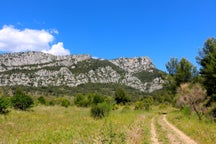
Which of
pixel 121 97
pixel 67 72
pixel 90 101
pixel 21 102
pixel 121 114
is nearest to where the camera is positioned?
pixel 121 114

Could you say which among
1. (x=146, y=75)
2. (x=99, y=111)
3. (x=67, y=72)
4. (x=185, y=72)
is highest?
(x=67, y=72)

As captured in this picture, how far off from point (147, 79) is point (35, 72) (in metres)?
72.9

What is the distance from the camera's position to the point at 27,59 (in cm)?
19712

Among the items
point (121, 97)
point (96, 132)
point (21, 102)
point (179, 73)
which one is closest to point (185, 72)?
point (179, 73)

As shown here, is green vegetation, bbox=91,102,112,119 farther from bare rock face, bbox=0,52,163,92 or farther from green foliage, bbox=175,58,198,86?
bare rock face, bbox=0,52,163,92

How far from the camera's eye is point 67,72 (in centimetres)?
17850

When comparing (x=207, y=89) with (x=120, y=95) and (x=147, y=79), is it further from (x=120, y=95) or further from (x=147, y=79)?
(x=147, y=79)

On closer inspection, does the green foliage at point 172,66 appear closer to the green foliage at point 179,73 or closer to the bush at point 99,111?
the green foliage at point 179,73

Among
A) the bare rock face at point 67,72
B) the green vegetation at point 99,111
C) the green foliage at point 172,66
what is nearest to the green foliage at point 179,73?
the green foliage at point 172,66

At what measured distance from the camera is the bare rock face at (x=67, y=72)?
555 ft

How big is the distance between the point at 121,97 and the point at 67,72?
84.2 m

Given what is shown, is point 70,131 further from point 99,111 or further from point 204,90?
point 204,90

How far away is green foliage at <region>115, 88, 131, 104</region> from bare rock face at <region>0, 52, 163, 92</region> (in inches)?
2462

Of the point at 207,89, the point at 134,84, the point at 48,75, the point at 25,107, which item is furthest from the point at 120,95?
the point at 48,75
